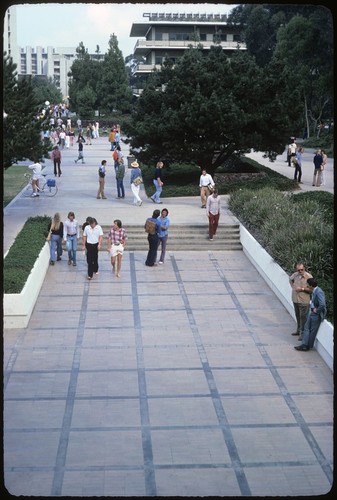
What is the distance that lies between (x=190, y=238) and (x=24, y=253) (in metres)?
5.53

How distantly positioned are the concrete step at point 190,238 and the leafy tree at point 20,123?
11.1 ft

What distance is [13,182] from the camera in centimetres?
3212

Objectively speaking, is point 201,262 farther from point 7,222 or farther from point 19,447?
point 19,447

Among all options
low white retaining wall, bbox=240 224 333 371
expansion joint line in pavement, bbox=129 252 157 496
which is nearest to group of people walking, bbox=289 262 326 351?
low white retaining wall, bbox=240 224 333 371

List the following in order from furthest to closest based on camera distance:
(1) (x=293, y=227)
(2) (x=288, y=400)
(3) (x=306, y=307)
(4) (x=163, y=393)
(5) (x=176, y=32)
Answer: (5) (x=176, y=32)
(1) (x=293, y=227)
(3) (x=306, y=307)
(4) (x=163, y=393)
(2) (x=288, y=400)

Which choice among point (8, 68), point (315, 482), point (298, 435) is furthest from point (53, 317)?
point (8, 68)

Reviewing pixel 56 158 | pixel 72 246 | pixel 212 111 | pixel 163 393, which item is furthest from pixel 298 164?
pixel 163 393

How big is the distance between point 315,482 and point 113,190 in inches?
847

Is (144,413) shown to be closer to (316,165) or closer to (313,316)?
(313,316)

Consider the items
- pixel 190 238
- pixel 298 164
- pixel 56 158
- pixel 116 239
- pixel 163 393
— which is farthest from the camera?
pixel 56 158

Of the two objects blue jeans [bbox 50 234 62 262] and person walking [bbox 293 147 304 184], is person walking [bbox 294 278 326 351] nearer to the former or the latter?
blue jeans [bbox 50 234 62 262]

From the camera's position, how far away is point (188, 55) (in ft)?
94.1

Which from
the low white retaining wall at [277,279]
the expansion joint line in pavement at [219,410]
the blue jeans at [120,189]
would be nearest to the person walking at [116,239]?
the expansion joint line in pavement at [219,410]

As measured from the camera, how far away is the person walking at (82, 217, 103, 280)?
54.1 ft
